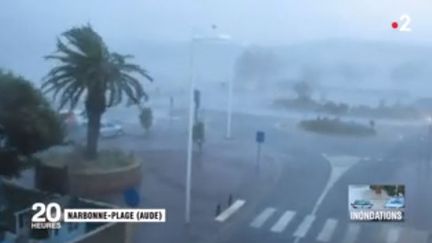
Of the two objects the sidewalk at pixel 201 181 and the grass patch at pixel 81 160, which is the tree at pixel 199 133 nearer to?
the sidewalk at pixel 201 181

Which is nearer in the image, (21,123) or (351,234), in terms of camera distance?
(21,123)

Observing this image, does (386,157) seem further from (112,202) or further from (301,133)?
(112,202)

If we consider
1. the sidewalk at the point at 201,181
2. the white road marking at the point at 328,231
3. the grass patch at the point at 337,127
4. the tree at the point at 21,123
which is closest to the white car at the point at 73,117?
the tree at the point at 21,123

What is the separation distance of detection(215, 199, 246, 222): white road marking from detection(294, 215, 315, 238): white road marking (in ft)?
1.00

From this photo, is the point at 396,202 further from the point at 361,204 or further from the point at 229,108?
the point at 229,108

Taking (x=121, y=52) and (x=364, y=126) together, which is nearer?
(x=121, y=52)

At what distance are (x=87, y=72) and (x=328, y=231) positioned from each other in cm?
138

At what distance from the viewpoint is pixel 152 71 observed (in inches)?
93.2

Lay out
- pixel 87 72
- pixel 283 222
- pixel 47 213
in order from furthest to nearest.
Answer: pixel 283 222 → pixel 87 72 → pixel 47 213

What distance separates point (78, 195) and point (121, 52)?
688mm

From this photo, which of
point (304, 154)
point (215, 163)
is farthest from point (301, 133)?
point (215, 163)

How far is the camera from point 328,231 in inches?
96.8

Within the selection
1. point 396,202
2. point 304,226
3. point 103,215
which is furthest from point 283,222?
point 103,215

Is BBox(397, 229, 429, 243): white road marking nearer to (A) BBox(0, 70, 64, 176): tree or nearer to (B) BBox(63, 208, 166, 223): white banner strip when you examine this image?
(B) BBox(63, 208, 166, 223): white banner strip
